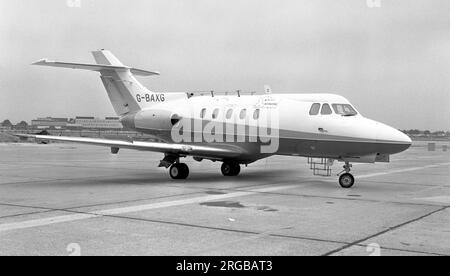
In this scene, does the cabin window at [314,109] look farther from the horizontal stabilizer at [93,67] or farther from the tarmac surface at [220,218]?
the horizontal stabilizer at [93,67]

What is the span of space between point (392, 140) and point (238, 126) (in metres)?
5.10

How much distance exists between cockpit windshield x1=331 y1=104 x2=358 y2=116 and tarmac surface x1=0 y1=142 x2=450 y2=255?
224 cm

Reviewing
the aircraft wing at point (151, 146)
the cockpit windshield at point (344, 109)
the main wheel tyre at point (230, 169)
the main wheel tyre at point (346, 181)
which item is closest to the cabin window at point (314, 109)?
the cockpit windshield at point (344, 109)

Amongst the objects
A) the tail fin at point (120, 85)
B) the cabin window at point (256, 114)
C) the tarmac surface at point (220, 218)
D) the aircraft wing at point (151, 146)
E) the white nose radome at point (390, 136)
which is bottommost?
the tarmac surface at point (220, 218)

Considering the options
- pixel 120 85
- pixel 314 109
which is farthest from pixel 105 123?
pixel 314 109

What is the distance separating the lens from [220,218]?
8.69 metres

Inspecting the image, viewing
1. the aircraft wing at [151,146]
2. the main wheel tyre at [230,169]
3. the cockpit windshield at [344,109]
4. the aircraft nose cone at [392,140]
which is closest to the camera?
the aircraft nose cone at [392,140]

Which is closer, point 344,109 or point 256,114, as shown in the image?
point 344,109

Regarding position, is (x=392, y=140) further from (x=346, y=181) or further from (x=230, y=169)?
(x=230, y=169)

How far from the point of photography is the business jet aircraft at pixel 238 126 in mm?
14086

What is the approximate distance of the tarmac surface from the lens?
21.2 feet

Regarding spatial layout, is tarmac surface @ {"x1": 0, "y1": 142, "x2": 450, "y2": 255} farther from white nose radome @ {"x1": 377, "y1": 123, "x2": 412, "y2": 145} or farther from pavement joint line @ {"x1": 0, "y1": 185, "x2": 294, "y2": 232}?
white nose radome @ {"x1": 377, "y1": 123, "x2": 412, "y2": 145}

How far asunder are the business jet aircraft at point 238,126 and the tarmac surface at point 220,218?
1245mm
